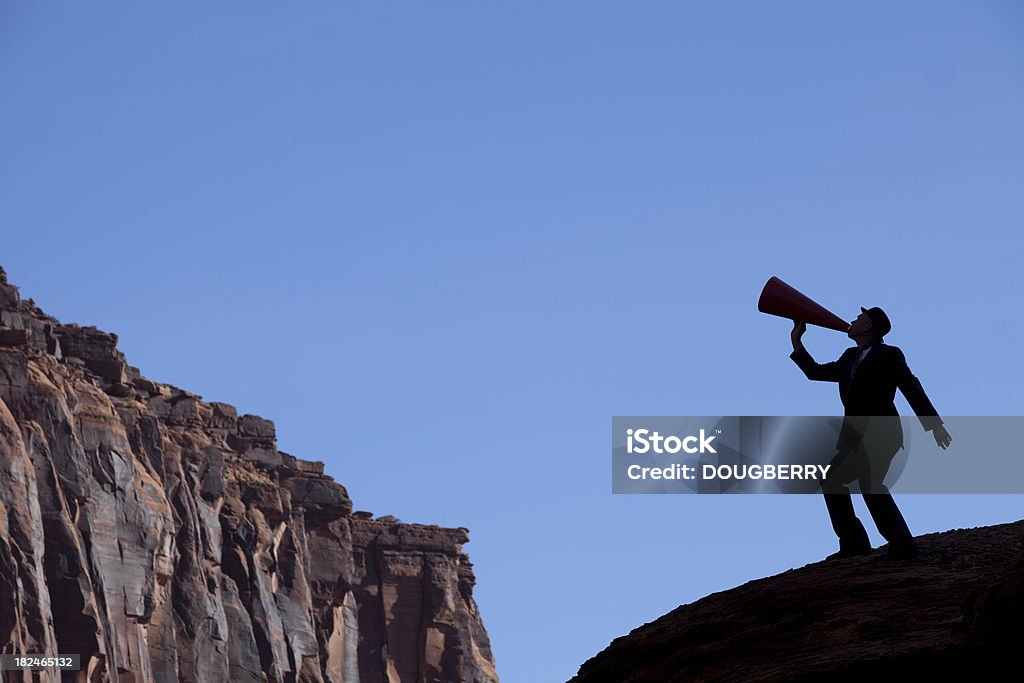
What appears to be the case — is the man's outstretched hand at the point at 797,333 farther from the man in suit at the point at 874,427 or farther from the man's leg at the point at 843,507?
the man's leg at the point at 843,507

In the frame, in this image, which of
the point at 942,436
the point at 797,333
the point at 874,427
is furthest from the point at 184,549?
the point at 942,436

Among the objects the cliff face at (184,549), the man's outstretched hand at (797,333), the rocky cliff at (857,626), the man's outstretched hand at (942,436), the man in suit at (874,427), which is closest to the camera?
the rocky cliff at (857,626)

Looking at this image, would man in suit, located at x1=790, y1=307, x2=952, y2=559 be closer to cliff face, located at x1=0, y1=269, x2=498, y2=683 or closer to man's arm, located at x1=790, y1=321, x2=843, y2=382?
man's arm, located at x1=790, y1=321, x2=843, y2=382

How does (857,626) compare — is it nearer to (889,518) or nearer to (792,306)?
(889,518)

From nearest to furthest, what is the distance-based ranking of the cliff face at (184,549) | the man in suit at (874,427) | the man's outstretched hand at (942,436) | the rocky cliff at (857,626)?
1. the rocky cliff at (857,626)
2. the man's outstretched hand at (942,436)
3. the man in suit at (874,427)
4. the cliff face at (184,549)

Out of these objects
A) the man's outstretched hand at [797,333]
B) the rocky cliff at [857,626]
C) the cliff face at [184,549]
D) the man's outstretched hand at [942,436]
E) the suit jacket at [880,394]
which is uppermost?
the cliff face at [184,549]

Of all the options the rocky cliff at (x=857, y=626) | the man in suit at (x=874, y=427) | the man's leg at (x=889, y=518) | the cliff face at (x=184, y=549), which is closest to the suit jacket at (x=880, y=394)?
the man in suit at (x=874, y=427)

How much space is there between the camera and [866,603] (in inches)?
637

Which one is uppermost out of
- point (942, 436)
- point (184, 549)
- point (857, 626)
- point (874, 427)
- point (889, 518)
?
point (184, 549)

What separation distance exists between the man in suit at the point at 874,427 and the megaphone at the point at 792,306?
1.64 feet

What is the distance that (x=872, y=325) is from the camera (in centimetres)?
1803

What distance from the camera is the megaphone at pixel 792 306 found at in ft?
61.0

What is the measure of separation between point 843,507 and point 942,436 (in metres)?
1.50

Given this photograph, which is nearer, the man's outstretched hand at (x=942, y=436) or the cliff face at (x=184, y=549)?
the man's outstretched hand at (x=942, y=436)
